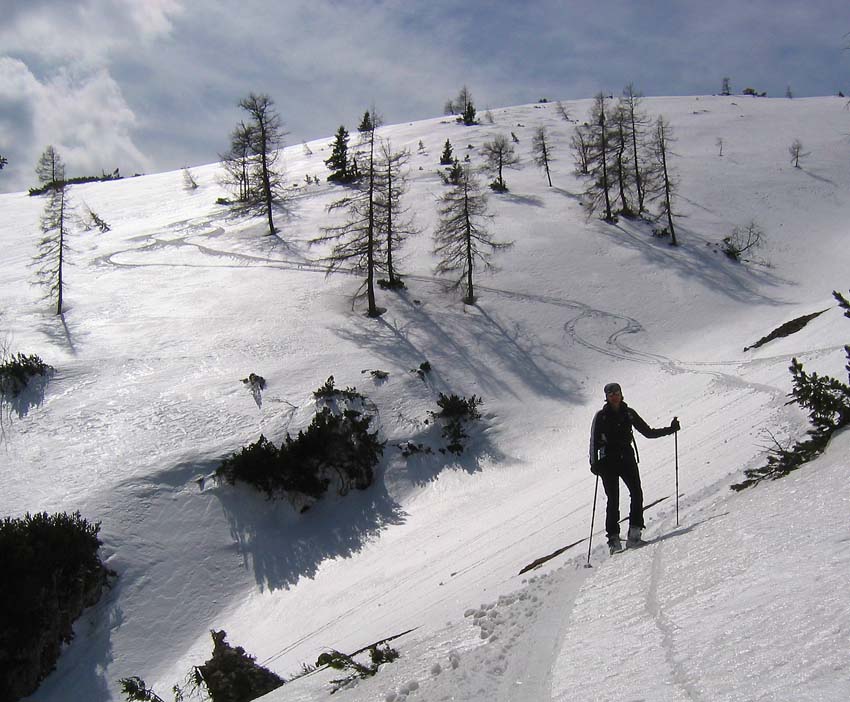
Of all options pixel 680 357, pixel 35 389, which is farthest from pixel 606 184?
pixel 35 389

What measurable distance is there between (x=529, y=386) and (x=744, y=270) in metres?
20.6

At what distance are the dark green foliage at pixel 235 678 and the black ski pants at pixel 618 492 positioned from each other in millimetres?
4639

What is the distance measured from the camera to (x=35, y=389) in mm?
18703

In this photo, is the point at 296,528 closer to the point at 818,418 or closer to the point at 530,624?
the point at 530,624

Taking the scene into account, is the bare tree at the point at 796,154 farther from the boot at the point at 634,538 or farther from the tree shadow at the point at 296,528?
the boot at the point at 634,538

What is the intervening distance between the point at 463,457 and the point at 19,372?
1550cm

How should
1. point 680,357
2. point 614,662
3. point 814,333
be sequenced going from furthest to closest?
point 680,357 < point 814,333 < point 614,662

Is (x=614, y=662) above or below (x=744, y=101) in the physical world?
below

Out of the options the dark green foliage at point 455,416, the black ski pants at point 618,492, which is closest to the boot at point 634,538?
the black ski pants at point 618,492

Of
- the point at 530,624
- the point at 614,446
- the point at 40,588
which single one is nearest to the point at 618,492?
the point at 614,446

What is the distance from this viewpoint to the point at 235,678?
292 inches

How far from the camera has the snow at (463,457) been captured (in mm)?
3486

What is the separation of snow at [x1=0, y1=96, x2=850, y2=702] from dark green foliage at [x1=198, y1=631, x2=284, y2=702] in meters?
0.95

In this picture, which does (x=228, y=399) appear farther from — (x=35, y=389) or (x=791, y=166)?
(x=791, y=166)
